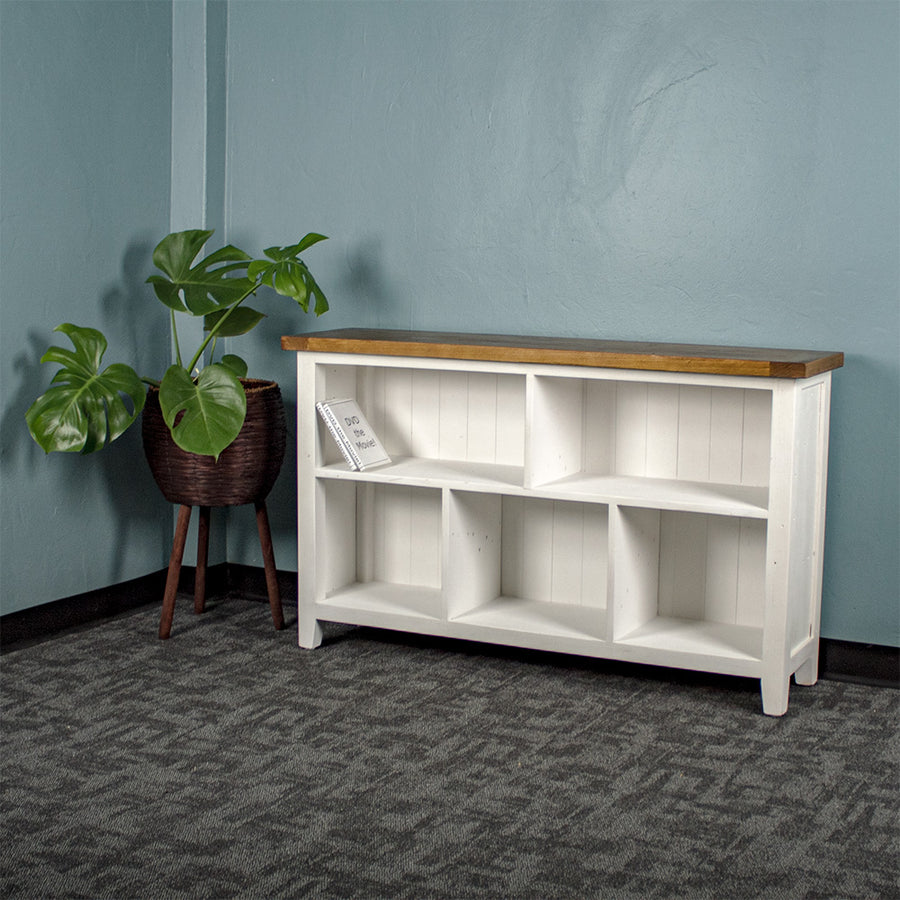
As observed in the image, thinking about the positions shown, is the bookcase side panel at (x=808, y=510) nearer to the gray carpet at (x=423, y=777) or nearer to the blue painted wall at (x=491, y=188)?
the blue painted wall at (x=491, y=188)

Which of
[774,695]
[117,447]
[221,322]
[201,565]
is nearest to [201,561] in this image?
[201,565]

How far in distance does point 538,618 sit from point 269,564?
2.81 ft

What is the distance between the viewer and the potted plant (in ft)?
10.3

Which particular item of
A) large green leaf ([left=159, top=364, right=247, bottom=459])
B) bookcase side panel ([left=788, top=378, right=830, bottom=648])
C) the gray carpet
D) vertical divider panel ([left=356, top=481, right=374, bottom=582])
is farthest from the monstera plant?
bookcase side panel ([left=788, top=378, right=830, bottom=648])

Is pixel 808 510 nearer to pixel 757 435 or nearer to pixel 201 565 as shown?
pixel 757 435

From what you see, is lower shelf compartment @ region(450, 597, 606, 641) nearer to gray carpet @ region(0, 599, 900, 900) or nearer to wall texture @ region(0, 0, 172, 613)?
gray carpet @ region(0, 599, 900, 900)

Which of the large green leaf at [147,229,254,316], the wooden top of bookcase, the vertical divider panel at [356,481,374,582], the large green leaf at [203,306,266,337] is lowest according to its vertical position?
the vertical divider panel at [356,481,374,582]

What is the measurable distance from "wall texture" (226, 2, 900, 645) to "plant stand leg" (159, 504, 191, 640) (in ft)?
1.99

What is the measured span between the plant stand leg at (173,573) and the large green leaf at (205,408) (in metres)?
0.40

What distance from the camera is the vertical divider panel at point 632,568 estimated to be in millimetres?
3029

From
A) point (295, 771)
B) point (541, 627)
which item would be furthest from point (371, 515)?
point (295, 771)

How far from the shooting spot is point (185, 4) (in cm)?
371

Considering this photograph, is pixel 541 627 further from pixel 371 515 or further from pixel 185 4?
pixel 185 4

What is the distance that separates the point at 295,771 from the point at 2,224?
1730mm
